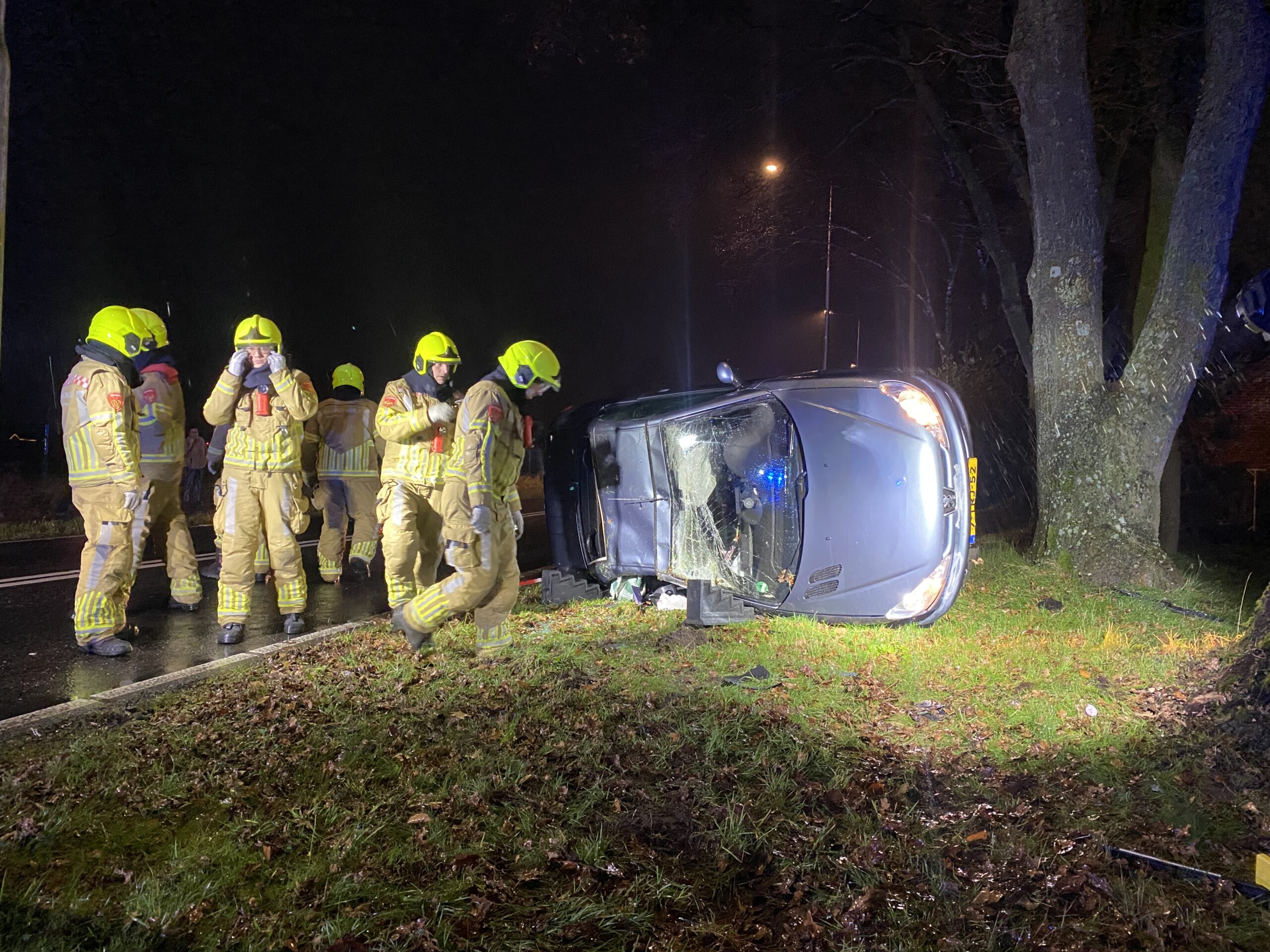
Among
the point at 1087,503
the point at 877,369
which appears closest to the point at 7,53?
the point at 877,369

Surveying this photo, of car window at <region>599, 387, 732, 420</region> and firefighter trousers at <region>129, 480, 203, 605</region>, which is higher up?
car window at <region>599, 387, 732, 420</region>

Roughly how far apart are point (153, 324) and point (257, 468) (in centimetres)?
122

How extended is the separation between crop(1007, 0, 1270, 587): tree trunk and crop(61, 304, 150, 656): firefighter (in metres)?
7.46

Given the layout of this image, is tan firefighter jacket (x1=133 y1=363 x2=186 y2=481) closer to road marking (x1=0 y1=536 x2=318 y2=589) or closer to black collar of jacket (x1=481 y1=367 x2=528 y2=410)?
road marking (x1=0 y1=536 x2=318 y2=589)

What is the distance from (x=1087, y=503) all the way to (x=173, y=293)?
24.2 metres

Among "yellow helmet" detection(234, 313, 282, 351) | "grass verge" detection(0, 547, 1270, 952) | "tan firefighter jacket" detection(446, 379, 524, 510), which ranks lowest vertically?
"grass verge" detection(0, 547, 1270, 952)

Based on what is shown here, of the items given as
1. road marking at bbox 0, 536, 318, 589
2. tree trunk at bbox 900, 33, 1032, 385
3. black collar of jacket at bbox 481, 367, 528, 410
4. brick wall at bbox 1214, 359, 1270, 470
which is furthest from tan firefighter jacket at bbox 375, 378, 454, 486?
brick wall at bbox 1214, 359, 1270, 470

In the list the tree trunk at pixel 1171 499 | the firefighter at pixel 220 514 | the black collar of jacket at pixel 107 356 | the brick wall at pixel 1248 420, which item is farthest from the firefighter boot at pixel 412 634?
the brick wall at pixel 1248 420

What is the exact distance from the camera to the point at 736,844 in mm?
3121

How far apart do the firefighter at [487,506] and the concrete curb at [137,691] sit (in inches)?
32.4

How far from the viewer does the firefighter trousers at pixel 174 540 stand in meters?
6.57

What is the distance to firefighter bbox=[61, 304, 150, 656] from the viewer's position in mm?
5328

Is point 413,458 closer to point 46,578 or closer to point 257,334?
point 257,334

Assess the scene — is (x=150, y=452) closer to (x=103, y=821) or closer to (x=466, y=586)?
(x=466, y=586)
